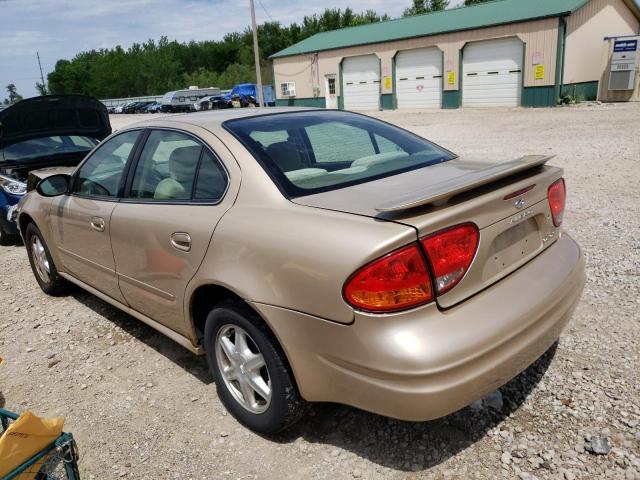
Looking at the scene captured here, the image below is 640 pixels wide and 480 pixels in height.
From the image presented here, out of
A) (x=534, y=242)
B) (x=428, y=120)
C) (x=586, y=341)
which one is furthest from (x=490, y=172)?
(x=428, y=120)

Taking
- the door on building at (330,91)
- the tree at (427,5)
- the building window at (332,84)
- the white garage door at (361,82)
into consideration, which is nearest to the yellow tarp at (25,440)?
the white garage door at (361,82)

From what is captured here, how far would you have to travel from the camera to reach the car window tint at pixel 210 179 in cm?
283

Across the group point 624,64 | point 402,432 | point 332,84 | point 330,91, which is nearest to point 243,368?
point 402,432

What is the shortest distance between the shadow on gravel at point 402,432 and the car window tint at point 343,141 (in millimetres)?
1524

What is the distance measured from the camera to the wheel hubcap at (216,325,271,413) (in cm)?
266

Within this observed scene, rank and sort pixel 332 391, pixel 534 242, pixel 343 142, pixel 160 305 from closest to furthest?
pixel 332 391, pixel 534 242, pixel 160 305, pixel 343 142

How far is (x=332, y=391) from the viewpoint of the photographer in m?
2.30

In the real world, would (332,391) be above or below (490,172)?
below

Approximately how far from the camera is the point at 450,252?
85.2 inches

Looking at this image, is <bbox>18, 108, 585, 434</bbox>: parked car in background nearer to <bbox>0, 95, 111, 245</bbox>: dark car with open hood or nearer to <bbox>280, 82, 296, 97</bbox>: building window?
<bbox>0, 95, 111, 245</bbox>: dark car with open hood

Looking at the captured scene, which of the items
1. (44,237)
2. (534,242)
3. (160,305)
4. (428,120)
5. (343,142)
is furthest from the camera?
(428,120)

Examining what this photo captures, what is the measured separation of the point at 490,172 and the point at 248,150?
1.24 metres

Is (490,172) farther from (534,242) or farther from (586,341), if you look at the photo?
(586,341)

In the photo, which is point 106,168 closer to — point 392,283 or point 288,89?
point 392,283
